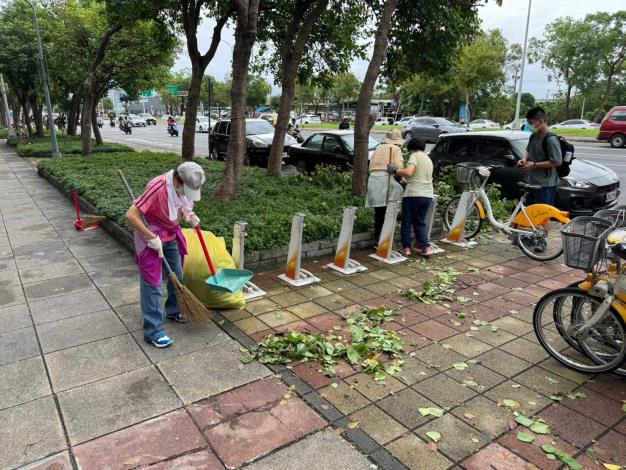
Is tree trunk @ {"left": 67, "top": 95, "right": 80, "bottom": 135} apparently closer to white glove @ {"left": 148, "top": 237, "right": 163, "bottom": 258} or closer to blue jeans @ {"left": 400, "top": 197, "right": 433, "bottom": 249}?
blue jeans @ {"left": 400, "top": 197, "right": 433, "bottom": 249}

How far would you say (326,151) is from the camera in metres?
11.8

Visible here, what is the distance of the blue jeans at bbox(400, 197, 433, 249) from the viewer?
6039 mm

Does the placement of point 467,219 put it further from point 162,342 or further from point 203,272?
point 162,342

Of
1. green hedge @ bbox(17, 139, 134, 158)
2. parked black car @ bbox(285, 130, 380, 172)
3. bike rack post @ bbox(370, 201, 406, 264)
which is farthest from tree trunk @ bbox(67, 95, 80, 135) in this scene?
bike rack post @ bbox(370, 201, 406, 264)

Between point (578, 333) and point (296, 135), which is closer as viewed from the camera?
point (578, 333)

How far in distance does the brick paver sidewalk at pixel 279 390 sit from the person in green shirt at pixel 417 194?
1.26 m

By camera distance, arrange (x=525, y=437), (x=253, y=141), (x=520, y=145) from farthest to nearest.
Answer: (x=253, y=141), (x=520, y=145), (x=525, y=437)

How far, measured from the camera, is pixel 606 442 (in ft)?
9.05

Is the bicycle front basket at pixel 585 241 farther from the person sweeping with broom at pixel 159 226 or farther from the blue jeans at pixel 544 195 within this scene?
the blue jeans at pixel 544 195

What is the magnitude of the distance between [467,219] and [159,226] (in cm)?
504

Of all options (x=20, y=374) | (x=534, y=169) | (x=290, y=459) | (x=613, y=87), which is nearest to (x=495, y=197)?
(x=534, y=169)

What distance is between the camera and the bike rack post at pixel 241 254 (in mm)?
4801

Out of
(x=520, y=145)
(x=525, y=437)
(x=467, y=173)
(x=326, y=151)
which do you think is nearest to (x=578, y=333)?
(x=525, y=437)

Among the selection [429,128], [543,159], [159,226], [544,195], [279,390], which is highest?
[429,128]
